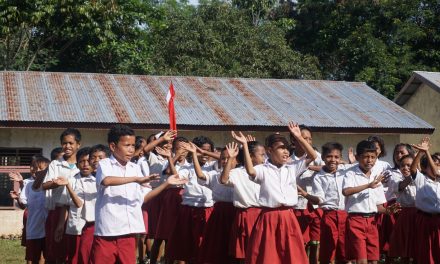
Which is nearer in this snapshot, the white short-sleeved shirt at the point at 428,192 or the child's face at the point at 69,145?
the child's face at the point at 69,145

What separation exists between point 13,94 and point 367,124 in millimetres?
6978

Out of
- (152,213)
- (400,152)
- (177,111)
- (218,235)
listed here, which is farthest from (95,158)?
(177,111)

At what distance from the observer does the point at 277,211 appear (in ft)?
23.3

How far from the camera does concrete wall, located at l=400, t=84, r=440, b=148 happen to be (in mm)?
21609

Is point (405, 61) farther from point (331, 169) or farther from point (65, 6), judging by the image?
point (331, 169)

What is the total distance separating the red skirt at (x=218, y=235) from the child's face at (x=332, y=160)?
115 cm

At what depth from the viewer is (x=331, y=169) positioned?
870cm

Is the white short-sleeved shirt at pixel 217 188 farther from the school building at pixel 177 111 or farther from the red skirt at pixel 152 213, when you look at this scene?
the school building at pixel 177 111

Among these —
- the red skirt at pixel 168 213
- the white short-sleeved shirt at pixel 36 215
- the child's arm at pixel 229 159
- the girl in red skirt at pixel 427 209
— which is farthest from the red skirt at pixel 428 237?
the white short-sleeved shirt at pixel 36 215

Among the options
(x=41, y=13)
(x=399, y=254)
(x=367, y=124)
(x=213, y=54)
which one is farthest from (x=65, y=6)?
(x=399, y=254)

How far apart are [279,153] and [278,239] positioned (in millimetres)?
779

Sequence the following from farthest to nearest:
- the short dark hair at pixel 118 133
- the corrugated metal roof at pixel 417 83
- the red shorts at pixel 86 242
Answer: the corrugated metal roof at pixel 417 83, the red shorts at pixel 86 242, the short dark hair at pixel 118 133

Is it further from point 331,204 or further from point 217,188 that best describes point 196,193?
point 331,204

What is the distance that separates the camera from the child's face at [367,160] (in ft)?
27.1
